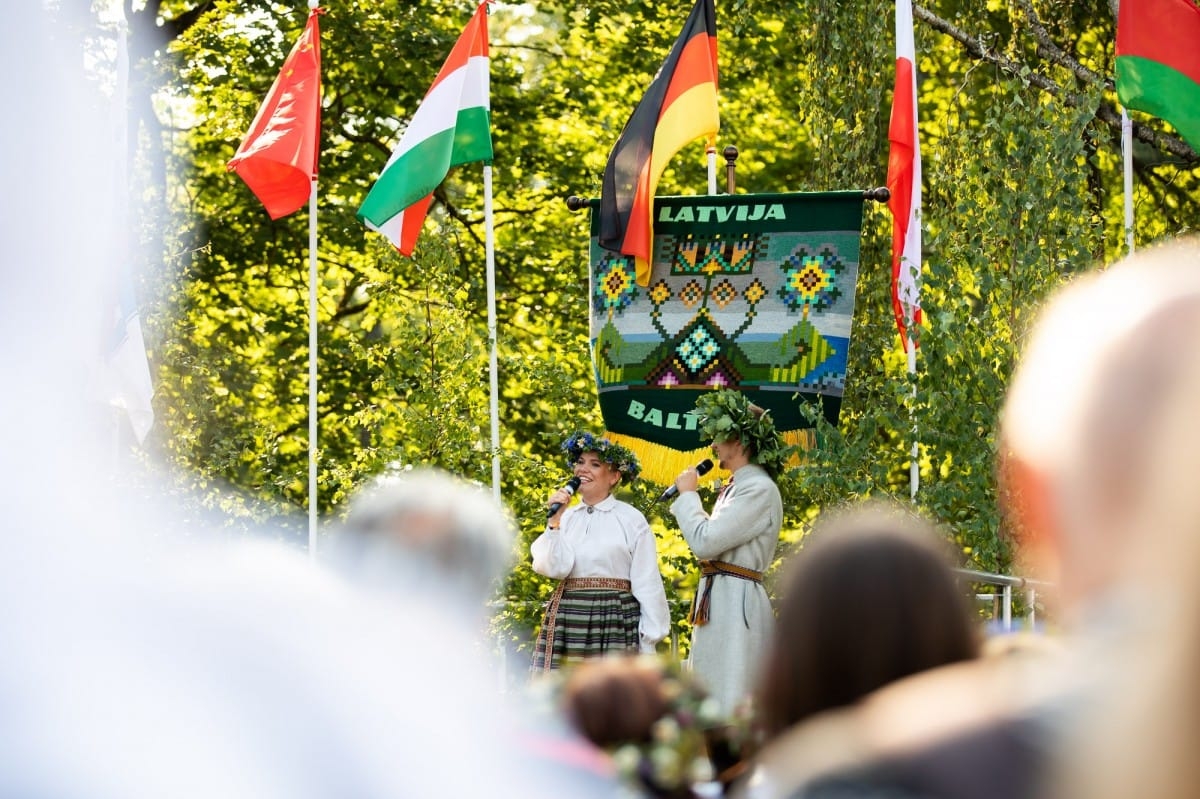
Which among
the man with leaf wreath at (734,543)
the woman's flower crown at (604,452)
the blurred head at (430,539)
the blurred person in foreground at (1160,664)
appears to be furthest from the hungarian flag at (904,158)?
the blurred person in foreground at (1160,664)

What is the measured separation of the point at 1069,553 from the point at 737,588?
5.42m

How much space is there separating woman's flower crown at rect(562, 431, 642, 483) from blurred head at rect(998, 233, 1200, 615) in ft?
20.4

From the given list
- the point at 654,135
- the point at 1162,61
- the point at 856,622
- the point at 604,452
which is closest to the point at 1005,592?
the point at 604,452

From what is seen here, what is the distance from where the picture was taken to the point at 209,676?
168cm

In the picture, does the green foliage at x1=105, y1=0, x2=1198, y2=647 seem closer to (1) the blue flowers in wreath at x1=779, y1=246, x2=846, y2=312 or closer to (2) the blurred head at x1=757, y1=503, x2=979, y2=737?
(1) the blue flowers in wreath at x1=779, y1=246, x2=846, y2=312

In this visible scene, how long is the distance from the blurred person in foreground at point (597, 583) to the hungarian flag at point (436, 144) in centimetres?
299

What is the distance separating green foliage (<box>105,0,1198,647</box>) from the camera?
25.6ft

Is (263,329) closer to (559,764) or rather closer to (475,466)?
(475,466)

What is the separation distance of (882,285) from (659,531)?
2.67 metres

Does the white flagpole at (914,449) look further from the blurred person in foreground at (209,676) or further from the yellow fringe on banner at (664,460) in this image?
the blurred person in foreground at (209,676)

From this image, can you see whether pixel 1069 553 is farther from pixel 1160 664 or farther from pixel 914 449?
pixel 914 449

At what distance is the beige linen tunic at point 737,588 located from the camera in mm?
6484

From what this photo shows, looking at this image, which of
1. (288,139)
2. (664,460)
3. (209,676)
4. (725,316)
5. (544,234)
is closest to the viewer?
(209,676)

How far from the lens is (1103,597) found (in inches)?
45.6
